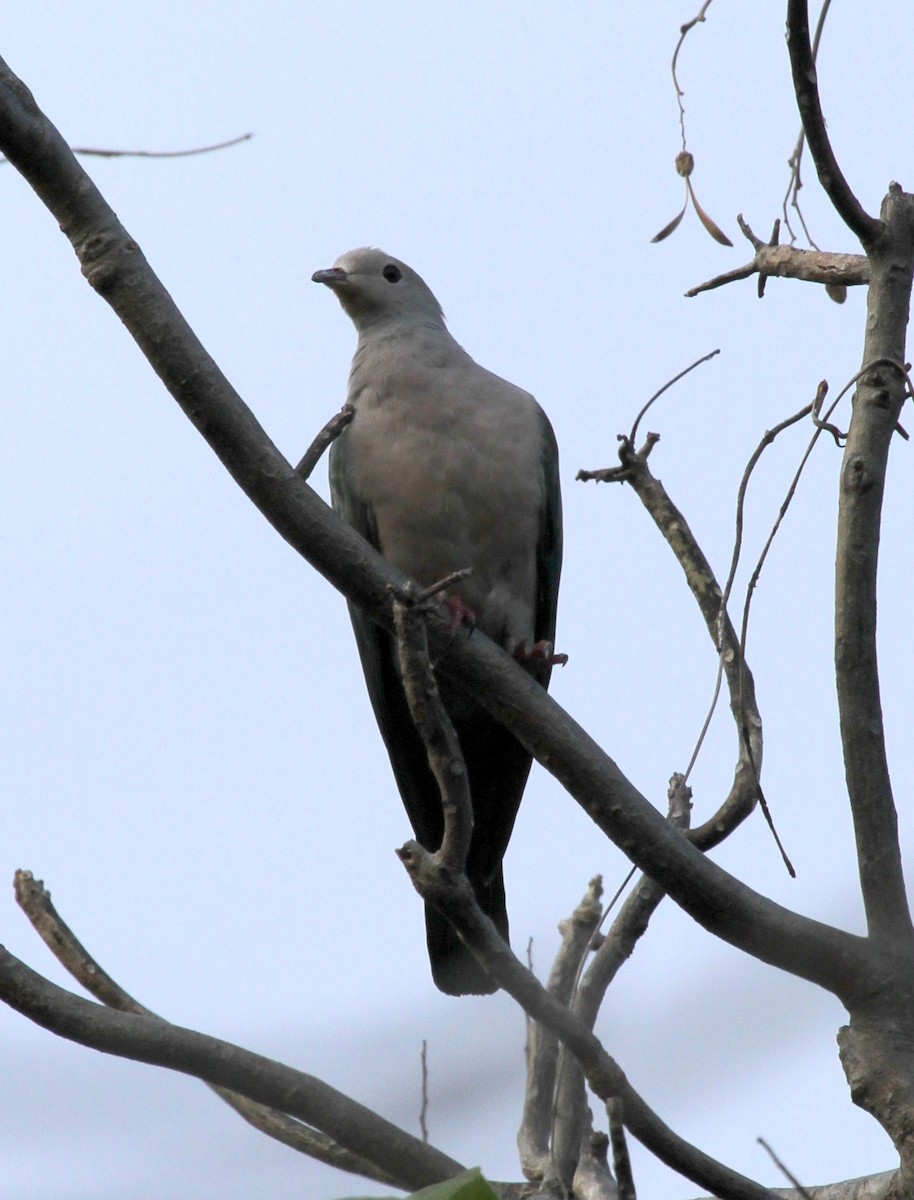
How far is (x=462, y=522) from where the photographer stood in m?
4.48

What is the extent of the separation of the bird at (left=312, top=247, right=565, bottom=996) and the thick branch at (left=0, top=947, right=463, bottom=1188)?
1.72 metres

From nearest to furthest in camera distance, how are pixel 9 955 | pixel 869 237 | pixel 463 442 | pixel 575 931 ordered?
1. pixel 9 955
2. pixel 869 237
3. pixel 575 931
4. pixel 463 442

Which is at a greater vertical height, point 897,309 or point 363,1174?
point 897,309

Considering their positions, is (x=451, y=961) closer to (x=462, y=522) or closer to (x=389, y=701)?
(x=389, y=701)

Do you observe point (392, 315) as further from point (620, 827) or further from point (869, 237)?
point (620, 827)

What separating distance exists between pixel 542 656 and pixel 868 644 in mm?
1842

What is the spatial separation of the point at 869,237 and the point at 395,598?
1.26 m

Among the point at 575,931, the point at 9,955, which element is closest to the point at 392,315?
the point at 575,931

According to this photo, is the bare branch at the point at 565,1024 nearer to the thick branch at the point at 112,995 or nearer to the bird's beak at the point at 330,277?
the thick branch at the point at 112,995

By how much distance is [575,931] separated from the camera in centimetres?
398

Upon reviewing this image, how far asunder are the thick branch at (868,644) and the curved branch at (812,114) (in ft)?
0.42

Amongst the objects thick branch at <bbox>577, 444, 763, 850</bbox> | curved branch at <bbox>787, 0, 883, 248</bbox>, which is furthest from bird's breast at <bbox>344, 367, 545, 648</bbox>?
curved branch at <bbox>787, 0, 883, 248</bbox>

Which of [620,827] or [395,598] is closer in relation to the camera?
[395,598]

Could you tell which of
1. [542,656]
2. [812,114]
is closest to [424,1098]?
[812,114]
